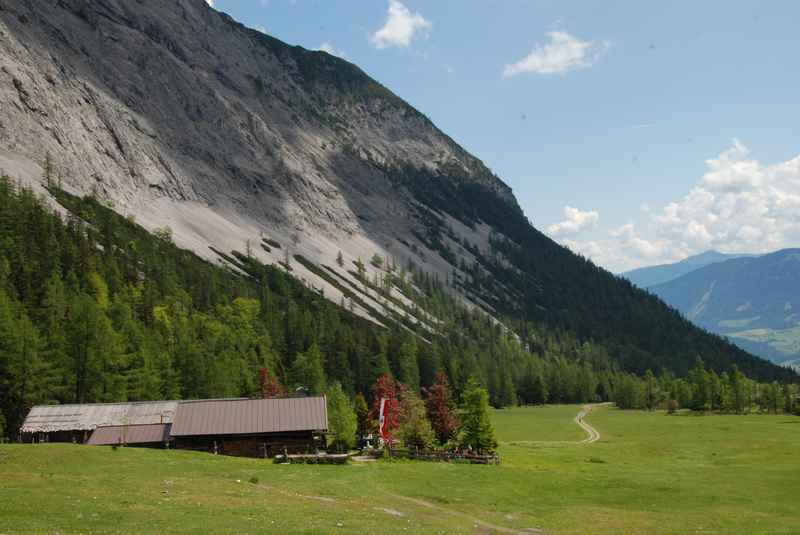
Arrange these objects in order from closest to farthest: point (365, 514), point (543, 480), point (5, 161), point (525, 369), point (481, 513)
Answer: point (365, 514) → point (481, 513) → point (543, 480) → point (5, 161) → point (525, 369)

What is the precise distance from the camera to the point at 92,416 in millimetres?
65875

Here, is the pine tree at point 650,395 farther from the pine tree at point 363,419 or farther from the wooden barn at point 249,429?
the wooden barn at point 249,429

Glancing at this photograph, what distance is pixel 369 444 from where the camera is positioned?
77562 millimetres

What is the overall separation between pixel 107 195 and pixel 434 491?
17046 centimetres

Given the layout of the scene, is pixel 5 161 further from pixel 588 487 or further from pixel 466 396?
pixel 588 487

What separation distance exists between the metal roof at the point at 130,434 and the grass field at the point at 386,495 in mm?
11311

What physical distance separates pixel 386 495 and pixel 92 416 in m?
39.7

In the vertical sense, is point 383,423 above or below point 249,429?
below

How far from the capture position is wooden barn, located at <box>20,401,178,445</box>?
2482 inches

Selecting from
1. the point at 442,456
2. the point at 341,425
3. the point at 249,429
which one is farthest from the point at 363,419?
the point at 249,429

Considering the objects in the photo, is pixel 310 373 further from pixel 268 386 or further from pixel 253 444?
pixel 253 444

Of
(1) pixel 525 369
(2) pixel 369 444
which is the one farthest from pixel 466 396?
(1) pixel 525 369

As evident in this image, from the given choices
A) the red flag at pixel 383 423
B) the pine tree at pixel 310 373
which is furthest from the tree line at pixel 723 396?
the red flag at pixel 383 423

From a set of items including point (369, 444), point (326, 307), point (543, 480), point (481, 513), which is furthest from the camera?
point (326, 307)
